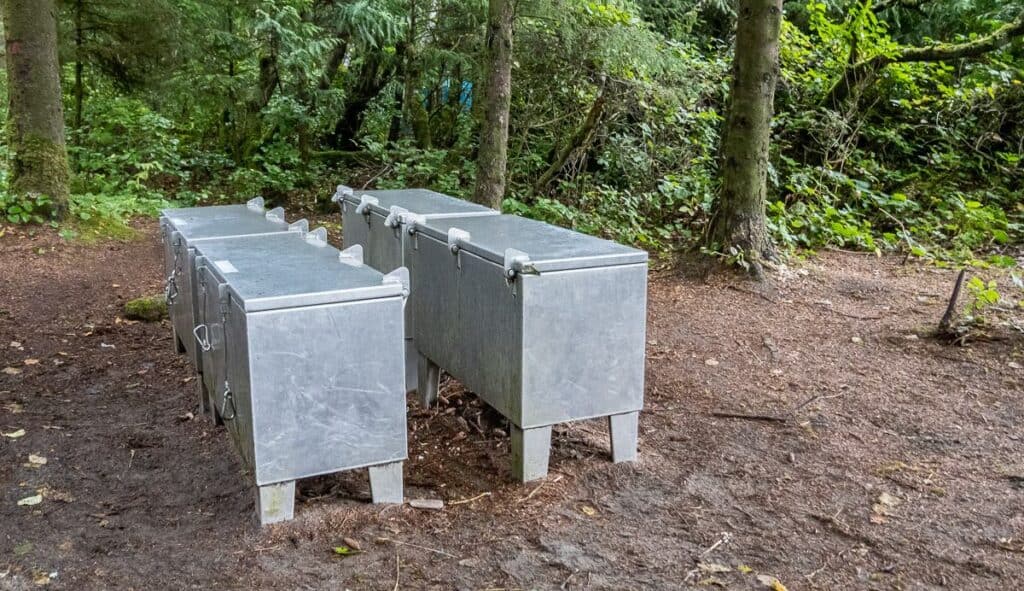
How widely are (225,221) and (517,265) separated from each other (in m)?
2.28

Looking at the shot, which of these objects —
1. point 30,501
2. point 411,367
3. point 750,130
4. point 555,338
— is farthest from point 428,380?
point 750,130

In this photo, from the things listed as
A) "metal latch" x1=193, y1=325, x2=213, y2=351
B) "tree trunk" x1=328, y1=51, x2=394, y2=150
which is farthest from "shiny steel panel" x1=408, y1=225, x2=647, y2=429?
"tree trunk" x1=328, y1=51, x2=394, y2=150

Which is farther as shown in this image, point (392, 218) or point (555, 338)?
point (392, 218)

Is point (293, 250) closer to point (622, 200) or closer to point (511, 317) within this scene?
point (511, 317)

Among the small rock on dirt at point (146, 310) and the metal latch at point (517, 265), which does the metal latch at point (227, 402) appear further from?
the small rock on dirt at point (146, 310)

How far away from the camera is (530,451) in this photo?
370 centimetres

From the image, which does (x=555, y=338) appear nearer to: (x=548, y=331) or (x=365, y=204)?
(x=548, y=331)

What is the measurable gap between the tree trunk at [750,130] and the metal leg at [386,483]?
14.6ft

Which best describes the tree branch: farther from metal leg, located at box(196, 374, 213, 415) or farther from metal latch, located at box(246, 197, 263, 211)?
metal leg, located at box(196, 374, 213, 415)

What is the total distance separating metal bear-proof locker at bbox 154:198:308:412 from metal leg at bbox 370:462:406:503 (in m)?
1.35

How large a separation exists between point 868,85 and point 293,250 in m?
9.28

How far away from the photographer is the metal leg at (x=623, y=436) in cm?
388

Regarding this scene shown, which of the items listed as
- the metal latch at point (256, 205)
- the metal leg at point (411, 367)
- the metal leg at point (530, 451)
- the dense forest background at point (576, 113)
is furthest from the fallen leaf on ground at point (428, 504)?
the dense forest background at point (576, 113)

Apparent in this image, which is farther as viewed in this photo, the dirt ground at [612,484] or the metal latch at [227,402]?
the metal latch at [227,402]
